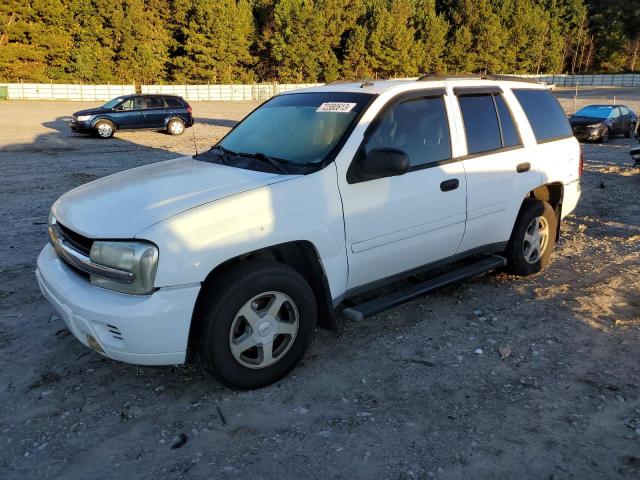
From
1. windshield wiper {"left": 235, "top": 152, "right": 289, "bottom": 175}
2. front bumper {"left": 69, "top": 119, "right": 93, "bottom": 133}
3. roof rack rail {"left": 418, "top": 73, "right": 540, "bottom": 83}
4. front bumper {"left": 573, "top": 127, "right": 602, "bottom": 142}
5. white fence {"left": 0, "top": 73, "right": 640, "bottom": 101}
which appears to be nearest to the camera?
windshield wiper {"left": 235, "top": 152, "right": 289, "bottom": 175}

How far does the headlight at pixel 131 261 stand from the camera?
280 cm

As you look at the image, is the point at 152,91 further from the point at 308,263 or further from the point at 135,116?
the point at 308,263

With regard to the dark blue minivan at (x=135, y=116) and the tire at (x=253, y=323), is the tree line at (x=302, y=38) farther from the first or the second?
the tire at (x=253, y=323)

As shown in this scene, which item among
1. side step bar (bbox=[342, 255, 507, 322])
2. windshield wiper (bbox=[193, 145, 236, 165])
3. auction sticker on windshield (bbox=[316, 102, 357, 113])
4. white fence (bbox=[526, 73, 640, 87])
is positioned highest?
white fence (bbox=[526, 73, 640, 87])

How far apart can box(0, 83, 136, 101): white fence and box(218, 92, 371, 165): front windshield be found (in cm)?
4764

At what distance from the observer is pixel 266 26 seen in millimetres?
66938

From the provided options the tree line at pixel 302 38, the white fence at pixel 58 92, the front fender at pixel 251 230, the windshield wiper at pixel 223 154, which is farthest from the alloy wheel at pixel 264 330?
the tree line at pixel 302 38

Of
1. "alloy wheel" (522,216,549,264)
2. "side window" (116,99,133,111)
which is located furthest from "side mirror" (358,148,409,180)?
"side window" (116,99,133,111)

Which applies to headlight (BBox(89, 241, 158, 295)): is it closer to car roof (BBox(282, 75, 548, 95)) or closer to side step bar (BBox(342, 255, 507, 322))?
side step bar (BBox(342, 255, 507, 322))

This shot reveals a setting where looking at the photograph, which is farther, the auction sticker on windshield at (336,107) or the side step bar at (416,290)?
the auction sticker on windshield at (336,107)

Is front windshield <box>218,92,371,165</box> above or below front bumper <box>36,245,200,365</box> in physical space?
above

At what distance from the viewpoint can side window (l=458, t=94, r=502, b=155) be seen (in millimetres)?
4312

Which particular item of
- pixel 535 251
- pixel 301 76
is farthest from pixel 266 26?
pixel 535 251

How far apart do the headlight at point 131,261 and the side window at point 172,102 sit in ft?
63.0
